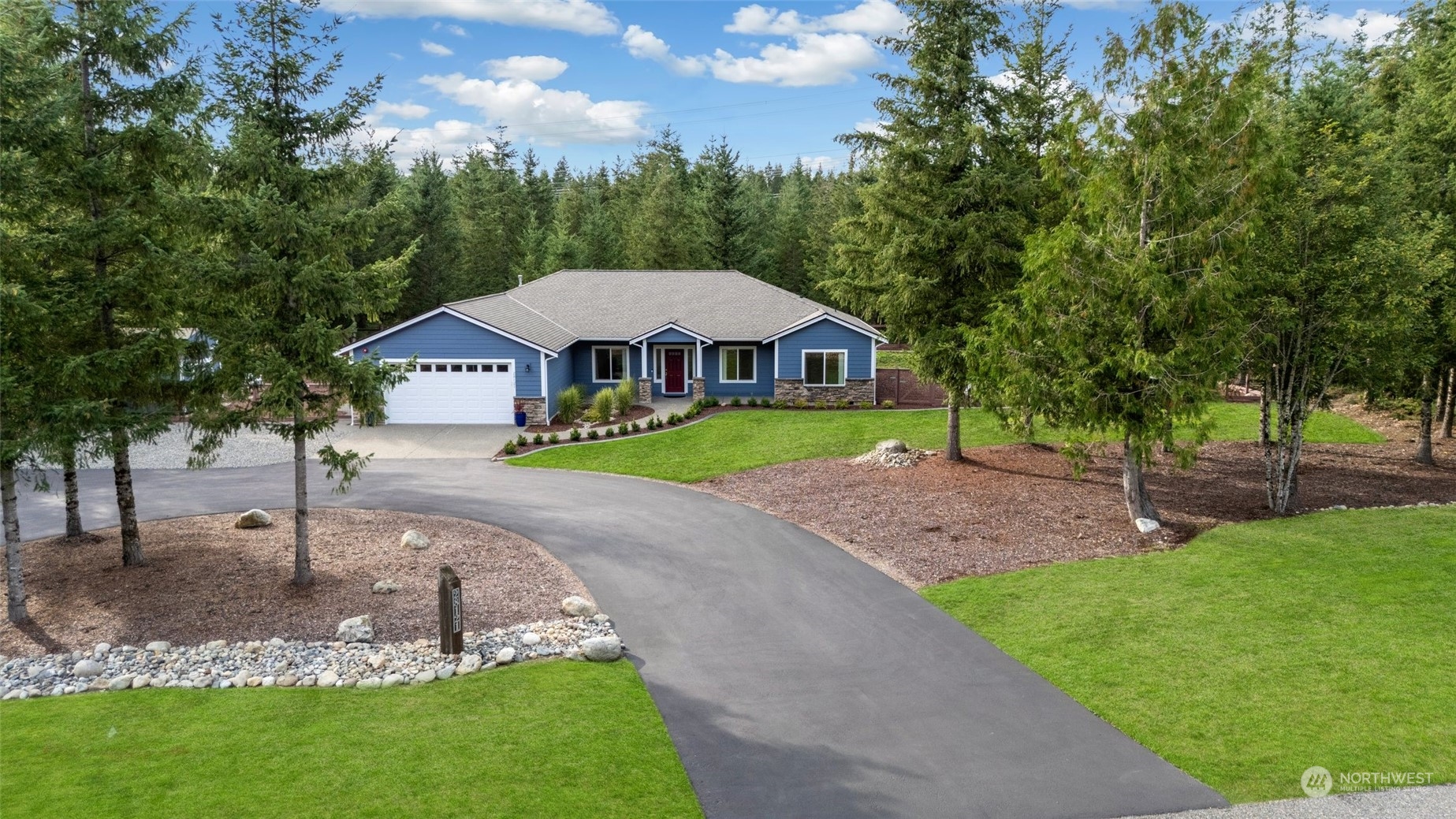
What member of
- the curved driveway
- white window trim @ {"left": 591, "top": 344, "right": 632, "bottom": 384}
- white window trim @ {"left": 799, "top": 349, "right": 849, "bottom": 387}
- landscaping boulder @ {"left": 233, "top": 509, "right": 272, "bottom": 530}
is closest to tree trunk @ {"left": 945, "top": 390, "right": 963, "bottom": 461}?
the curved driveway

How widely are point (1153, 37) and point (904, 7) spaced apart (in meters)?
5.88

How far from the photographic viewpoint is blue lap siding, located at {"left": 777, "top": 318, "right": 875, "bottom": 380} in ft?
98.5

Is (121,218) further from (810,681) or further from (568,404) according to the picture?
(568,404)

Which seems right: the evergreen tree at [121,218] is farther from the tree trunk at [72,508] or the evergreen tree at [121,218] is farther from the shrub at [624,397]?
the shrub at [624,397]

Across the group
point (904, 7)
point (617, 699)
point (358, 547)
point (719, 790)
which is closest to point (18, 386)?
point (358, 547)

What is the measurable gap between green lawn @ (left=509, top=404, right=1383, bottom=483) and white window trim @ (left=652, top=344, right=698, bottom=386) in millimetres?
3605

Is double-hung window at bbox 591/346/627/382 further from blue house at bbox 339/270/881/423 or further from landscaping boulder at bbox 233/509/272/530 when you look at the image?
landscaping boulder at bbox 233/509/272/530

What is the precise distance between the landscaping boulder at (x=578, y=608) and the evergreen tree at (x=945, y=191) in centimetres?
1021

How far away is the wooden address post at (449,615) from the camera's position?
10.0m

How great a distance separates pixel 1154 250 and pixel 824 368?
16.6 metres

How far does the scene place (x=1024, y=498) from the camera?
57.6 ft

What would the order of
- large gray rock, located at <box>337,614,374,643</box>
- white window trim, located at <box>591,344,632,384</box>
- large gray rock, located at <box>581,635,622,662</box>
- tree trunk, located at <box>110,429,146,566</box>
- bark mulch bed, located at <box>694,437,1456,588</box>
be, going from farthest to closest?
white window trim, located at <box>591,344,632,384</box>
bark mulch bed, located at <box>694,437,1456,588</box>
tree trunk, located at <box>110,429,146,566</box>
large gray rock, located at <box>337,614,374,643</box>
large gray rock, located at <box>581,635,622,662</box>

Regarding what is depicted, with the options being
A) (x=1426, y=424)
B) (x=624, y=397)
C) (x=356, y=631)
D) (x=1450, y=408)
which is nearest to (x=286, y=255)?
(x=356, y=631)

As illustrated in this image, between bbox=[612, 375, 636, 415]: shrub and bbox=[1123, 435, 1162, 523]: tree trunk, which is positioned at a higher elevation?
bbox=[612, 375, 636, 415]: shrub
